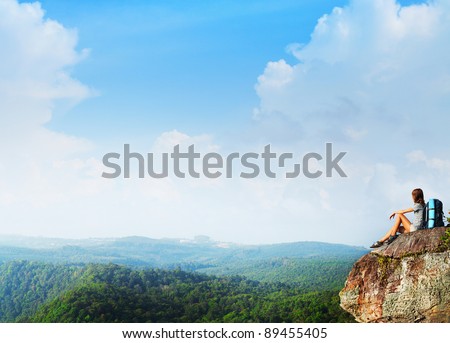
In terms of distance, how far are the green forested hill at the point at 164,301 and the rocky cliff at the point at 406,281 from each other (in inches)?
1050

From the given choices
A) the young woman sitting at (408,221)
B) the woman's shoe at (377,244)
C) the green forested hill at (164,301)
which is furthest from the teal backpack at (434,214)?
the green forested hill at (164,301)

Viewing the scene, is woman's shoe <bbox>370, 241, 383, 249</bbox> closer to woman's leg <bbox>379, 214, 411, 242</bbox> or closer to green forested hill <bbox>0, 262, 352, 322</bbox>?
woman's leg <bbox>379, 214, 411, 242</bbox>

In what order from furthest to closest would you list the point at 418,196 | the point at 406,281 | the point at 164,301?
the point at 164,301, the point at 418,196, the point at 406,281

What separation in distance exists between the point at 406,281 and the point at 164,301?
173ft

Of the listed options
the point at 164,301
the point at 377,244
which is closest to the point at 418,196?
the point at 377,244

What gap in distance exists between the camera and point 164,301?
5681 centimetres

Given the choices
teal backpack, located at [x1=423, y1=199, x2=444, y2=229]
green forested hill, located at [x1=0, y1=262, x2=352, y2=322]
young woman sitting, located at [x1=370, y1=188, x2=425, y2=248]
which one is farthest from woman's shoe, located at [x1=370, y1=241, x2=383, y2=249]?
green forested hill, located at [x1=0, y1=262, x2=352, y2=322]

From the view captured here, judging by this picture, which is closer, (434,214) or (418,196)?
(434,214)

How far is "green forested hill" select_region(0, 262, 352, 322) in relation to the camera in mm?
44500

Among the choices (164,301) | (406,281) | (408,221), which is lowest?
(164,301)

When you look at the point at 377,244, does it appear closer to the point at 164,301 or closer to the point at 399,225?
the point at 399,225
